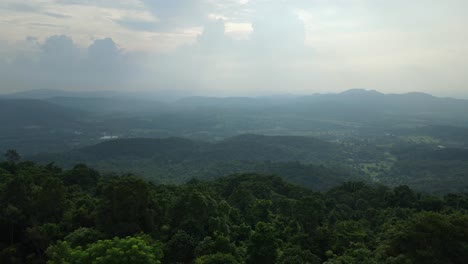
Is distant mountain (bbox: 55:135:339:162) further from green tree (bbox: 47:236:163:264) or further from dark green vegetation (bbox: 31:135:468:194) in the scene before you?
green tree (bbox: 47:236:163:264)

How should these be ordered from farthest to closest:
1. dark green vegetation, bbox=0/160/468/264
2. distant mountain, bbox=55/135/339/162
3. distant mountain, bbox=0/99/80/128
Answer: distant mountain, bbox=0/99/80/128 < distant mountain, bbox=55/135/339/162 < dark green vegetation, bbox=0/160/468/264

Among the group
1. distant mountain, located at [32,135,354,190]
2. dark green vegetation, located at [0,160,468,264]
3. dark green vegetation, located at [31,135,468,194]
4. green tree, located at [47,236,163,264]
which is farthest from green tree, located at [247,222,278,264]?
distant mountain, located at [32,135,354,190]

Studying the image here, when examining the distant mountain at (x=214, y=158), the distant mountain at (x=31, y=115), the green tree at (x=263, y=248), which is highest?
the green tree at (x=263, y=248)

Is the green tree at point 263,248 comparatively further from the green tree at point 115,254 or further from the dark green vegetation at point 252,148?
the dark green vegetation at point 252,148

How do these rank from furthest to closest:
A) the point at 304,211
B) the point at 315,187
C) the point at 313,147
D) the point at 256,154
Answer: the point at 313,147 < the point at 256,154 < the point at 315,187 < the point at 304,211

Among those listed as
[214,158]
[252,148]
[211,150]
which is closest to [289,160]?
[252,148]

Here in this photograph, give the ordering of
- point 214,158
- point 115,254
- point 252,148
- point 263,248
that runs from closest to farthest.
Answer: point 115,254, point 263,248, point 214,158, point 252,148

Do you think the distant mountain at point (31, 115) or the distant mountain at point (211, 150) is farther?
the distant mountain at point (31, 115)

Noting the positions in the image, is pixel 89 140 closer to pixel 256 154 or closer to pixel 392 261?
pixel 256 154

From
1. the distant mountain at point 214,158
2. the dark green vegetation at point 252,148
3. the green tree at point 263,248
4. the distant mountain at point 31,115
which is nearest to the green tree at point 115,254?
the green tree at point 263,248

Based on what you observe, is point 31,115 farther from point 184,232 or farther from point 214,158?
point 184,232

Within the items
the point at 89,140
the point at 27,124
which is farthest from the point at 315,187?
the point at 27,124
